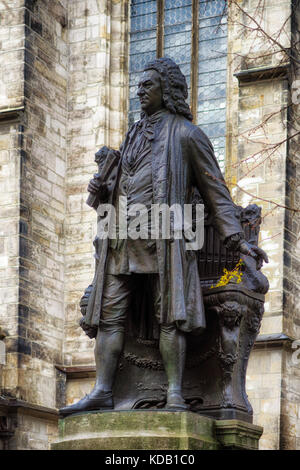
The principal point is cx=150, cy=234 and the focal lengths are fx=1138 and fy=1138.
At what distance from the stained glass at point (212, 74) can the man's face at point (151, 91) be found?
8.89m

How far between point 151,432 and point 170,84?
2211mm

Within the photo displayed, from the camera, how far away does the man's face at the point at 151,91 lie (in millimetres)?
7184

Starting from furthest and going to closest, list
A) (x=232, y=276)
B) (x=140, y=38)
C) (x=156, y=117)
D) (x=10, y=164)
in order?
(x=140, y=38) < (x=10, y=164) < (x=156, y=117) < (x=232, y=276)

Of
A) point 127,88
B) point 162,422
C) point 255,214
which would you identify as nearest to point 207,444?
point 162,422

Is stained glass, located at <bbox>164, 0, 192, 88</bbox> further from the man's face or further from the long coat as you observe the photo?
the long coat

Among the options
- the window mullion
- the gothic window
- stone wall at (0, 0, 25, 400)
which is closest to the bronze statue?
stone wall at (0, 0, 25, 400)

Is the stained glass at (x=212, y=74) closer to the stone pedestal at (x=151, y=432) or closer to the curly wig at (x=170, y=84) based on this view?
the curly wig at (x=170, y=84)

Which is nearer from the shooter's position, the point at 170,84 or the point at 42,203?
the point at 170,84

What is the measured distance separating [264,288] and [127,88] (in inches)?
407

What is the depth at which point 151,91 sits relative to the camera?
7195 millimetres

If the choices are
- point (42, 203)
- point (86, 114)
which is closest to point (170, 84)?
point (42, 203)

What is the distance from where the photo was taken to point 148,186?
7047 millimetres

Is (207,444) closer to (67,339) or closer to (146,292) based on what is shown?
(146,292)

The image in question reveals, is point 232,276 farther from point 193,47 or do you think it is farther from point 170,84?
point 193,47
